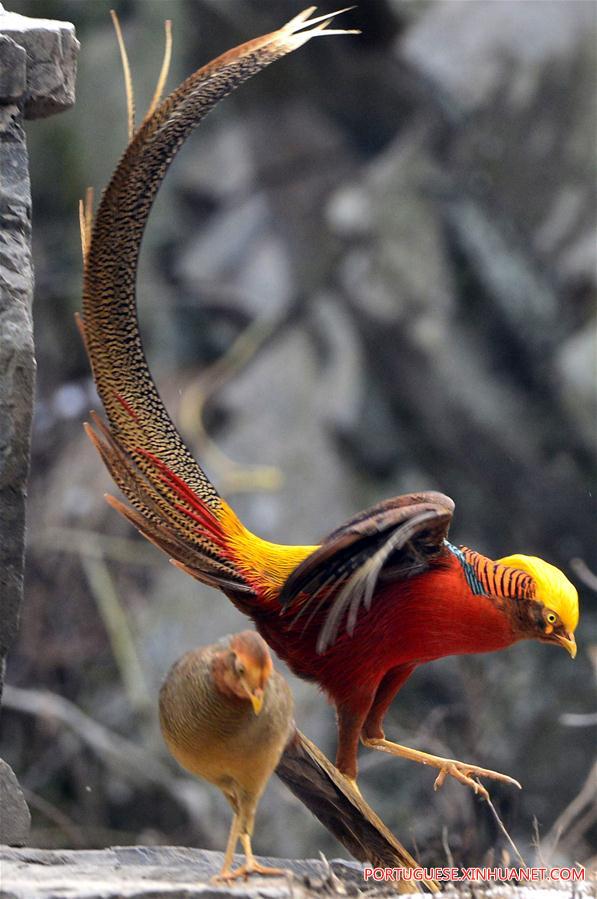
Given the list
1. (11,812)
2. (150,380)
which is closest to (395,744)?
(11,812)

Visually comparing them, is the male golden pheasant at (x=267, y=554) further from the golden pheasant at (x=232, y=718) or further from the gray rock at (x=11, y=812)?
the gray rock at (x=11, y=812)

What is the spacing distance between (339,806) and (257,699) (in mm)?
668

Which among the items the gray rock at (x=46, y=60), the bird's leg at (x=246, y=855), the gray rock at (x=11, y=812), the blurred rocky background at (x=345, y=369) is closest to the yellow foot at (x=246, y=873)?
the bird's leg at (x=246, y=855)

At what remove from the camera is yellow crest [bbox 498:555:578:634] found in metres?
2.71

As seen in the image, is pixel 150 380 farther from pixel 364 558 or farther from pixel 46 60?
pixel 46 60

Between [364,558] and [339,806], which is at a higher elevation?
[364,558]

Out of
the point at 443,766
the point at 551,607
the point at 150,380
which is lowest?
the point at 443,766

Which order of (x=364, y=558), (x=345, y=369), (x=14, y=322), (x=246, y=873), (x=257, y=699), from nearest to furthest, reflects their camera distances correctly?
(x=257, y=699) → (x=246, y=873) → (x=364, y=558) → (x=14, y=322) → (x=345, y=369)

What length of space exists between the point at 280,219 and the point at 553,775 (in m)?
4.11

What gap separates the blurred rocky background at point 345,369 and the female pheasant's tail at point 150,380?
11.3 feet

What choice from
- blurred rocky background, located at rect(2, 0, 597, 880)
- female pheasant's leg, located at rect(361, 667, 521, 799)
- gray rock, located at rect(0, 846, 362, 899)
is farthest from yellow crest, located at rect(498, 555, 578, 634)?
blurred rocky background, located at rect(2, 0, 597, 880)

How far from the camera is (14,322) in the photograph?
2.68 m

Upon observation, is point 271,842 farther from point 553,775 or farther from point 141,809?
point 553,775

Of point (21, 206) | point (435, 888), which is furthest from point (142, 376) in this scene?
point (435, 888)
